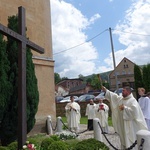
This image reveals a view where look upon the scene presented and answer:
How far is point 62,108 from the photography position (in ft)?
92.5

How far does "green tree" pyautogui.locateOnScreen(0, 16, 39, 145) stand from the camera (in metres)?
7.50

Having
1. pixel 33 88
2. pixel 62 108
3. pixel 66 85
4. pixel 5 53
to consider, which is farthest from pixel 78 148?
pixel 66 85

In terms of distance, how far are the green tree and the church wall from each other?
435cm

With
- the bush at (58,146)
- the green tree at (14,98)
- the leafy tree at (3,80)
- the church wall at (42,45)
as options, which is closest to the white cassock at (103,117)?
the church wall at (42,45)

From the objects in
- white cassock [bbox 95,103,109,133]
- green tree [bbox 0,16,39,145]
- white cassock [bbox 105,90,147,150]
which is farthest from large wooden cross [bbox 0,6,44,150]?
white cassock [bbox 95,103,109,133]

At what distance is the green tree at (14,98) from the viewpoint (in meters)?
→ 7.50

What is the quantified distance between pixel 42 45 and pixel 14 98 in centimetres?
602

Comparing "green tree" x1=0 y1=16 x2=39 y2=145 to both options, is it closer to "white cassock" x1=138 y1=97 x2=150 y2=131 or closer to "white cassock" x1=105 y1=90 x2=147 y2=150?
"white cassock" x1=105 y1=90 x2=147 y2=150

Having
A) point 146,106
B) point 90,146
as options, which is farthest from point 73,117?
point 90,146

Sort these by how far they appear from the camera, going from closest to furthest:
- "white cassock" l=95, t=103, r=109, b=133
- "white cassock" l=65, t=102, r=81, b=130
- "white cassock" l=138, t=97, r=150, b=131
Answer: "white cassock" l=138, t=97, r=150, b=131 → "white cassock" l=95, t=103, r=109, b=133 → "white cassock" l=65, t=102, r=81, b=130

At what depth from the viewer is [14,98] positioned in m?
7.57

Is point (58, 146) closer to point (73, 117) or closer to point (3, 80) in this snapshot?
point (3, 80)

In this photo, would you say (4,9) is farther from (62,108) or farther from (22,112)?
(62,108)

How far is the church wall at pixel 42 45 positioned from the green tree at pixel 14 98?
4352 millimetres
